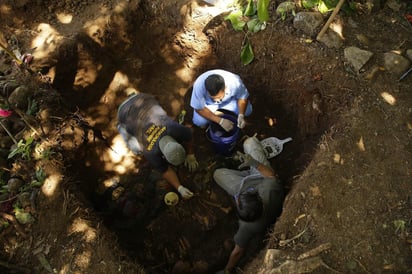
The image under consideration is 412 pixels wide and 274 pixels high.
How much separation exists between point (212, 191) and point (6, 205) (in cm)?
231

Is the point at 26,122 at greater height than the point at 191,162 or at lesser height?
greater

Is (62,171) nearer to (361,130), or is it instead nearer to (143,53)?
(143,53)

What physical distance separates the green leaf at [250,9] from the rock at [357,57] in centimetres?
130

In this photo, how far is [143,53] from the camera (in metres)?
4.64

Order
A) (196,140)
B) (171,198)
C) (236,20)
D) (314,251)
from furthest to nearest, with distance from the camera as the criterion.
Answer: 1. (196,140)
2. (236,20)
3. (171,198)
4. (314,251)

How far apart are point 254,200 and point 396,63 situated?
2246mm

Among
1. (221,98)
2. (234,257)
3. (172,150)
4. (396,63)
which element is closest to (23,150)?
(172,150)

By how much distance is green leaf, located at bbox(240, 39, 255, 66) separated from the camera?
3.88 metres

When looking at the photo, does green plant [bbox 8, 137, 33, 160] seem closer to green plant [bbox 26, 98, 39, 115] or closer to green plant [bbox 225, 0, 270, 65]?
green plant [bbox 26, 98, 39, 115]

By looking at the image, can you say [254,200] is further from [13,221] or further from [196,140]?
[13,221]

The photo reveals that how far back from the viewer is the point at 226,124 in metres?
3.65

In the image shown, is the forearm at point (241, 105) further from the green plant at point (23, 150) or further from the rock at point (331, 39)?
the green plant at point (23, 150)

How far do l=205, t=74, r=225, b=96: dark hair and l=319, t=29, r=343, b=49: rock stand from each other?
1.36 m

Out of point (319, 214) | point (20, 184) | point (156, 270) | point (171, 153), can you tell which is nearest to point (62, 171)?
point (20, 184)
